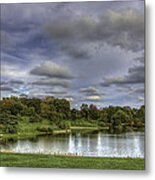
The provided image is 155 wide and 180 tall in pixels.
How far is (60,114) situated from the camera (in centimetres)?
234

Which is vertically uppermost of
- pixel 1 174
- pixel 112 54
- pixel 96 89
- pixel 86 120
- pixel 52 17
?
pixel 52 17

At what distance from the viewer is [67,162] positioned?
2303 millimetres

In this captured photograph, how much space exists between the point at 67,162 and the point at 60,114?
8.9 inches

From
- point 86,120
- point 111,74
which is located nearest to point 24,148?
point 86,120

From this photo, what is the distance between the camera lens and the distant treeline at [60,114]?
90.4 inches

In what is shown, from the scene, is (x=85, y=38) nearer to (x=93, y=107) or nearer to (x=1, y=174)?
(x=93, y=107)

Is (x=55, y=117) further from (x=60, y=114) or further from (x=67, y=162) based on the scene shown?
(x=67, y=162)

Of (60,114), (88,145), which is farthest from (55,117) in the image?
(88,145)

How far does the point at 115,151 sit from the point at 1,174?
56 centimetres

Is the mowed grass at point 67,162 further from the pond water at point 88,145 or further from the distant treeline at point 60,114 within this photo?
the distant treeline at point 60,114

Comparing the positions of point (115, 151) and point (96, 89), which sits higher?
point (96, 89)

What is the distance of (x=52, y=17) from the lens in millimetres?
2342

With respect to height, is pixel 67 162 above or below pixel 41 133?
below

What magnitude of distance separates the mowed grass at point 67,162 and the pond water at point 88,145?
0.08 feet
